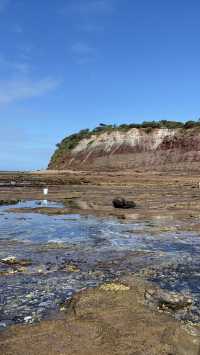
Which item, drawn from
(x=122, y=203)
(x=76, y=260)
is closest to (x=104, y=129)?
(x=122, y=203)

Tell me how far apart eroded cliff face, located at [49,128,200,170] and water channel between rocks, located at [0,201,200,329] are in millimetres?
63780

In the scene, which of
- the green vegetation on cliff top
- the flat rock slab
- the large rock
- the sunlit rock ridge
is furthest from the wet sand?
the green vegetation on cliff top

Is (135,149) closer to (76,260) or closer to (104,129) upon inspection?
(104,129)

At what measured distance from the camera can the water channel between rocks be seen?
9.71m

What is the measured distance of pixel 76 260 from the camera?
45.2 feet

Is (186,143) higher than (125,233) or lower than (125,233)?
higher

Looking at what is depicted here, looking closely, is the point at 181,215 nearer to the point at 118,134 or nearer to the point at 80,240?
the point at 80,240

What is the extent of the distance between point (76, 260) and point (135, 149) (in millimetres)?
79485

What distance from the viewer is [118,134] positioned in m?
98.5

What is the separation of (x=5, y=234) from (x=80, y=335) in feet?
39.3

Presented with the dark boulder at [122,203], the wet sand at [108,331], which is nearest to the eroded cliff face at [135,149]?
the dark boulder at [122,203]

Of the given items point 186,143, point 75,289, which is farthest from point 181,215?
point 186,143

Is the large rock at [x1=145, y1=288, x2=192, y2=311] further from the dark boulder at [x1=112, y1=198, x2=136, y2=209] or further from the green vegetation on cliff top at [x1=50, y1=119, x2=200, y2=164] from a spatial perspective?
the green vegetation on cliff top at [x1=50, y1=119, x2=200, y2=164]

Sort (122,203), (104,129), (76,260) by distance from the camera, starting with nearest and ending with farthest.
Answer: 1. (76,260)
2. (122,203)
3. (104,129)
